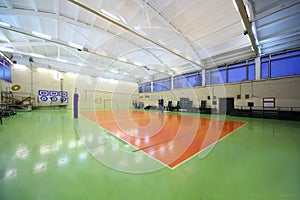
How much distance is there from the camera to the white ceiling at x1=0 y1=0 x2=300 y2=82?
4844mm

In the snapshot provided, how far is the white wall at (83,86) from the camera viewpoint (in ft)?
35.3

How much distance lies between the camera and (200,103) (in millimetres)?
9797

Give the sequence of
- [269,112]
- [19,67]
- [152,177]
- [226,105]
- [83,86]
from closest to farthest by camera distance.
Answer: [152,177] → [269,112] → [226,105] → [19,67] → [83,86]

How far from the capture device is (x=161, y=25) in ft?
20.8

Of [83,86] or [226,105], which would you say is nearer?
[226,105]

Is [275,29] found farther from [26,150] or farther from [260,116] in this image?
[26,150]

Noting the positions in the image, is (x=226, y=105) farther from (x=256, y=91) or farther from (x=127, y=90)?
(x=127, y=90)

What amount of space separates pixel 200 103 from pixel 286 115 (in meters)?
4.80

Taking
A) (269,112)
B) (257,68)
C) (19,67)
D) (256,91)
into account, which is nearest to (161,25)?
(257,68)

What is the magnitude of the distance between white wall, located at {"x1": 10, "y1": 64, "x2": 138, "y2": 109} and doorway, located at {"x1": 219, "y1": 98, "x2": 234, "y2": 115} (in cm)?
1127

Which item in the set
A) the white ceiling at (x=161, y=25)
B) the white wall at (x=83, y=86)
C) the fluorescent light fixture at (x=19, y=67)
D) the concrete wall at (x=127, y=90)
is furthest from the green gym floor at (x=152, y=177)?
the fluorescent light fixture at (x=19, y=67)

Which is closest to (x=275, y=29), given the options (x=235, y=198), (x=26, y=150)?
(x=235, y=198)

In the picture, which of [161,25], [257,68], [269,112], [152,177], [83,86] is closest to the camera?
[152,177]

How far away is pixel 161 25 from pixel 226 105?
7.49 metres
